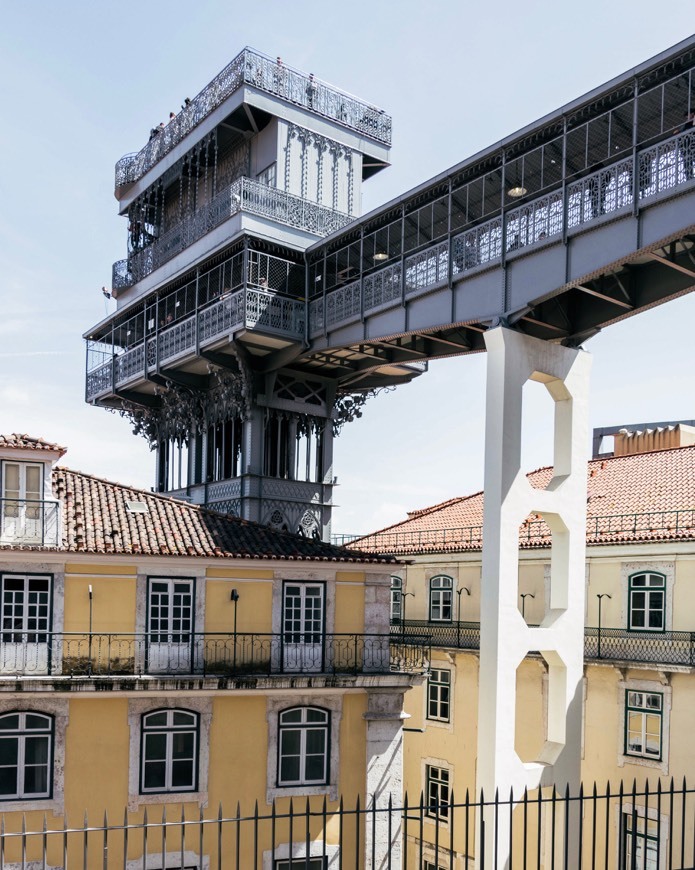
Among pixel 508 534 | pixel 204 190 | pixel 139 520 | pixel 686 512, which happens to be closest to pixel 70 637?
pixel 139 520

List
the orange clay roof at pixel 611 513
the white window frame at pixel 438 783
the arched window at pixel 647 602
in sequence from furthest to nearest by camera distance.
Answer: the white window frame at pixel 438 783
the orange clay roof at pixel 611 513
the arched window at pixel 647 602

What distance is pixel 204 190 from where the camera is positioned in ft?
109

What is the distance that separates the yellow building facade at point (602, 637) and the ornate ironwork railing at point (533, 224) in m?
8.26

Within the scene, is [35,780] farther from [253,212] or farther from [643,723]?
[253,212]

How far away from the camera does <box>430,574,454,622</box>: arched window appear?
31.9 meters

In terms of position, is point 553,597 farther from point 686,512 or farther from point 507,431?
point 686,512

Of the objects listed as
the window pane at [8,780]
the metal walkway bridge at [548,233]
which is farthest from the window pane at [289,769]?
the metal walkway bridge at [548,233]

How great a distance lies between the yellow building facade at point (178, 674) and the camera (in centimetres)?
1959

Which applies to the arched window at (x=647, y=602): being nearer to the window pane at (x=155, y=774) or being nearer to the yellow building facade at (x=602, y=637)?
the yellow building facade at (x=602, y=637)

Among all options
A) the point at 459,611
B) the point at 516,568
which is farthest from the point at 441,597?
the point at 516,568

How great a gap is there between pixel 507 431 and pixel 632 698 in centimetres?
975

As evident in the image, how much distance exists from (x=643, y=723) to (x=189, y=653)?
12102mm

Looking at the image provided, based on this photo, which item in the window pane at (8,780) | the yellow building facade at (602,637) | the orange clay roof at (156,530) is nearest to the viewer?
the window pane at (8,780)

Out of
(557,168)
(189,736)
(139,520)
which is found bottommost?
(189,736)
